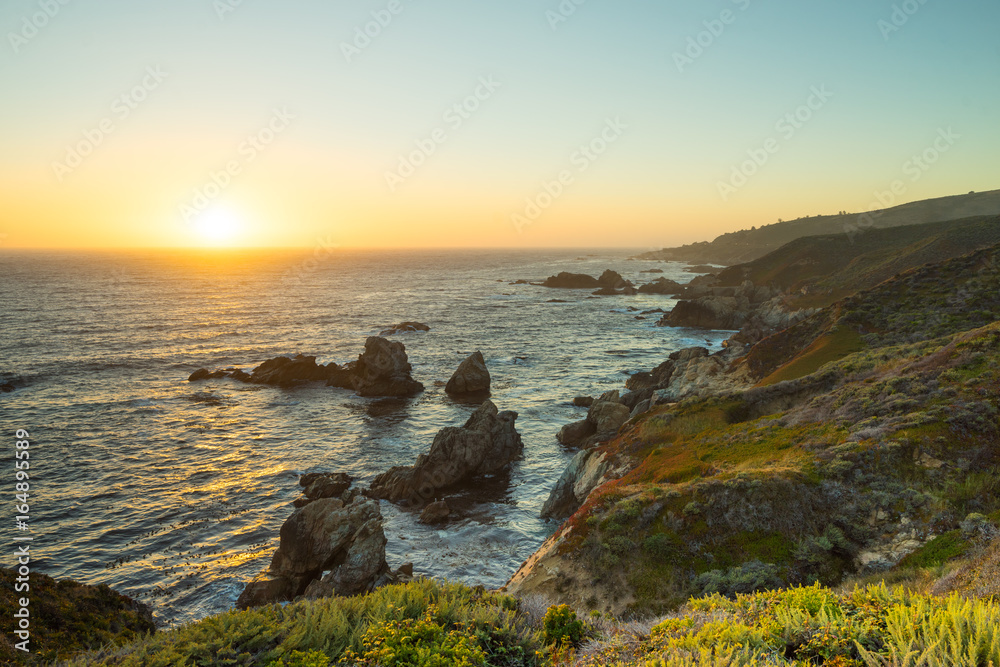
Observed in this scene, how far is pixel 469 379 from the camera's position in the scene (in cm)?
5144

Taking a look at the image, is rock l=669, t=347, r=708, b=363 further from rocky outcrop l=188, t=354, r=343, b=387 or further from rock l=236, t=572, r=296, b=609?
rocky outcrop l=188, t=354, r=343, b=387

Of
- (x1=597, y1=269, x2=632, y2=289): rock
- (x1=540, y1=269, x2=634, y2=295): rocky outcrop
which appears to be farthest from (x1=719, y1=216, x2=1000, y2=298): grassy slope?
(x1=540, y1=269, x2=634, y2=295): rocky outcrop

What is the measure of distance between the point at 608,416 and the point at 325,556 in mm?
22627

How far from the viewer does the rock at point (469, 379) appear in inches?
2024

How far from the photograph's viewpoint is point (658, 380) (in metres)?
46.3

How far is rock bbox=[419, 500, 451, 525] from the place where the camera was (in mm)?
27406

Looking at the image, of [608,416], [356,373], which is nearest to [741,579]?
[608,416]

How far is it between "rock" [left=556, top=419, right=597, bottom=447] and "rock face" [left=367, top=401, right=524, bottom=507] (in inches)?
159

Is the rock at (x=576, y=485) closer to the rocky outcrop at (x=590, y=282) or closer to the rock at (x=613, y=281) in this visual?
the rocky outcrop at (x=590, y=282)

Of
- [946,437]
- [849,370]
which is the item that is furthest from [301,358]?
[946,437]

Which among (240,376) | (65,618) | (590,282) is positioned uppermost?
(590,282)

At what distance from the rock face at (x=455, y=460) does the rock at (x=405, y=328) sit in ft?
172

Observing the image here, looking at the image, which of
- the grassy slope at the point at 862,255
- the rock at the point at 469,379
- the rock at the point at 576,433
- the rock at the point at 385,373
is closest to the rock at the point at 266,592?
the rock at the point at 576,433

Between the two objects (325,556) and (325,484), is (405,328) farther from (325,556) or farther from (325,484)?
(325,556)
